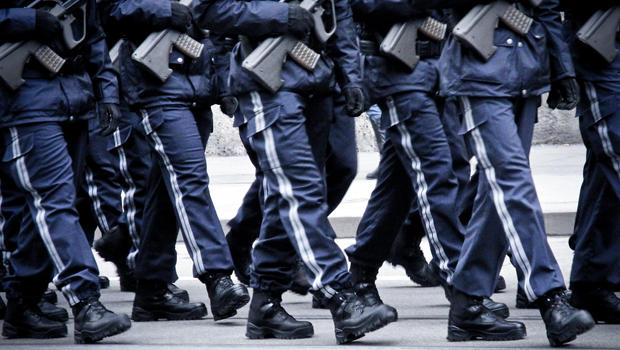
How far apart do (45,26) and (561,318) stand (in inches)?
97.0

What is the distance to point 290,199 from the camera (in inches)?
212

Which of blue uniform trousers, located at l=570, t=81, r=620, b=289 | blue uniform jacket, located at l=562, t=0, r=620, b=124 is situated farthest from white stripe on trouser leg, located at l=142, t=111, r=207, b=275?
blue uniform jacket, located at l=562, t=0, r=620, b=124

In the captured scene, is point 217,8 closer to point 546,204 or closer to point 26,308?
point 26,308

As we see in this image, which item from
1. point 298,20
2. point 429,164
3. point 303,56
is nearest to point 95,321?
point 303,56

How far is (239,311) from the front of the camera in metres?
6.72

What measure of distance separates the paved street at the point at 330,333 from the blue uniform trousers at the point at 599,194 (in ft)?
0.94

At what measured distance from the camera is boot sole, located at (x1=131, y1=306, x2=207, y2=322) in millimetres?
6445

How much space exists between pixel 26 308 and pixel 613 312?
2525 mm

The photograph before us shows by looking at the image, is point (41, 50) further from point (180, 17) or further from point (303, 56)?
point (303, 56)

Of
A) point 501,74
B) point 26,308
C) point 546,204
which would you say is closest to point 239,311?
point 26,308

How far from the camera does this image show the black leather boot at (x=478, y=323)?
529cm

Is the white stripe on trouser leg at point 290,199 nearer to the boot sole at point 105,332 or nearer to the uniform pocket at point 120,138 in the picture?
the boot sole at point 105,332

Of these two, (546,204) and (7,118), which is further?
(546,204)

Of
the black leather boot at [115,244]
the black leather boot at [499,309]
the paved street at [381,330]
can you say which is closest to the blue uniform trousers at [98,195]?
the black leather boot at [115,244]
